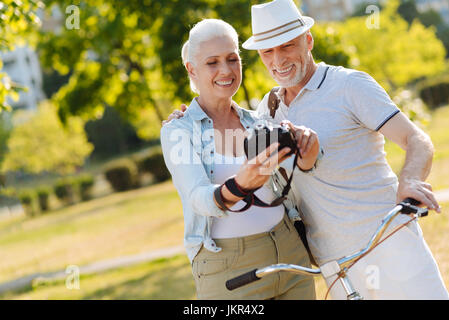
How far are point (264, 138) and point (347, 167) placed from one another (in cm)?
86

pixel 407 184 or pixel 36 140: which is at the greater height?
pixel 407 184

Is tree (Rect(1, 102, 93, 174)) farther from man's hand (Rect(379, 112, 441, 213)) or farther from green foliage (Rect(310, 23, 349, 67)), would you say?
man's hand (Rect(379, 112, 441, 213))

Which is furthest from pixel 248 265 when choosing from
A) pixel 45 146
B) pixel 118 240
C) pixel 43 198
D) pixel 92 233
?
pixel 45 146

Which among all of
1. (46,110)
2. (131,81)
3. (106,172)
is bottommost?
(106,172)

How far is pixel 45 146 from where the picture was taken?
34.3 metres

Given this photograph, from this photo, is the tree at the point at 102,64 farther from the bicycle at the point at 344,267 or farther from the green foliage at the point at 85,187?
the green foliage at the point at 85,187

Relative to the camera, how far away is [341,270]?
2361 millimetres

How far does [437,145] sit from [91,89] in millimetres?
12371

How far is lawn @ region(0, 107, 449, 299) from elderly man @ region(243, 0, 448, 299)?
391cm

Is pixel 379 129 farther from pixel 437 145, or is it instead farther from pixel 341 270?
pixel 437 145

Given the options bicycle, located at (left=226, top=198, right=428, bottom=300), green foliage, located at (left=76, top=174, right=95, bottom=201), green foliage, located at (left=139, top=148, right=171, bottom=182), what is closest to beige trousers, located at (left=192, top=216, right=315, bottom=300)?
bicycle, located at (left=226, top=198, right=428, bottom=300)

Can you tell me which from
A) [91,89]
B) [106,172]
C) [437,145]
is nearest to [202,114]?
[91,89]

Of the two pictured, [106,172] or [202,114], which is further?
[106,172]

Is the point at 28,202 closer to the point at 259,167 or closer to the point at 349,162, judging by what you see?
the point at 349,162
